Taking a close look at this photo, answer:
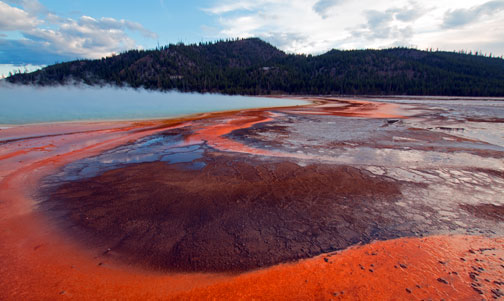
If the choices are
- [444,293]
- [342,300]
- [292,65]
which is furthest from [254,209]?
[292,65]

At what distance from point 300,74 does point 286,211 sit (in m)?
127

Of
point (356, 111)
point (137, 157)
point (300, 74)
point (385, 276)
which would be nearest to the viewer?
point (385, 276)

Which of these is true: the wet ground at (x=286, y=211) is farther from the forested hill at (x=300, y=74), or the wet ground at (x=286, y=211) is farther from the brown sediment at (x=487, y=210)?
the forested hill at (x=300, y=74)

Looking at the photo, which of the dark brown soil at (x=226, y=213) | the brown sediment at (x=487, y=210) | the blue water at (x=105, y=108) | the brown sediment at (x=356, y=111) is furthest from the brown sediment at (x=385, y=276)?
the blue water at (x=105, y=108)

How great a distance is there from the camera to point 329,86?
9738 cm

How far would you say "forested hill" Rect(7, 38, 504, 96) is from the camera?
9475 cm

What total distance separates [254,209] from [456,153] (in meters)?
9.17

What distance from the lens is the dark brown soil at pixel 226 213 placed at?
386 centimetres

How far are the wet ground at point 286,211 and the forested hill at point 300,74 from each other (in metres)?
87.9

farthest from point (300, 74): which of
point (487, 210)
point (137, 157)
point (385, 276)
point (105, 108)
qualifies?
point (385, 276)

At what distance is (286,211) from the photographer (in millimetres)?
5117

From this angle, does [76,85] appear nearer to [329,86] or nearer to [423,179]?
[329,86]

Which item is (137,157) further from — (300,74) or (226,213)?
(300,74)

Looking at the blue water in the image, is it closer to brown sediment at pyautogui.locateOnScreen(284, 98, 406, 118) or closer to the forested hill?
brown sediment at pyautogui.locateOnScreen(284, 98, 406, 118)
